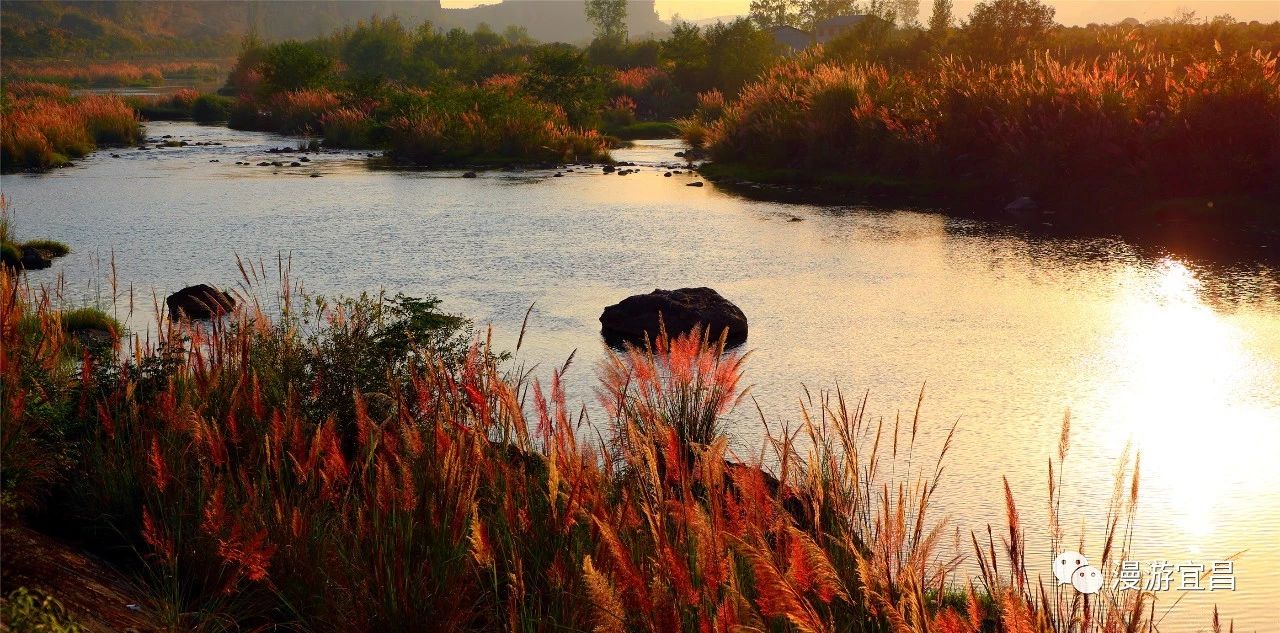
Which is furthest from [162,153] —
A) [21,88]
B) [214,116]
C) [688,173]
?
[21,88]

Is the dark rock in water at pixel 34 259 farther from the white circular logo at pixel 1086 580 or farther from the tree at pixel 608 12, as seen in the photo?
the tree at pixel 608 12

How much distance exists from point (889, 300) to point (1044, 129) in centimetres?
992

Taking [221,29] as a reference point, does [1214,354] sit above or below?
below

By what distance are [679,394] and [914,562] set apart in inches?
135

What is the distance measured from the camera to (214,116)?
4891cm

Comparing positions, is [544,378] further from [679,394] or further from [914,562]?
[914,562]

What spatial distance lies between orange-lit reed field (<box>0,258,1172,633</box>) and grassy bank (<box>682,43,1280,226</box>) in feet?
48.6

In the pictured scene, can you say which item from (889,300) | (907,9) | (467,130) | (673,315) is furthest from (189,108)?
(907,9)

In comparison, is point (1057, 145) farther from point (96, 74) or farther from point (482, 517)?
point (96, 74)

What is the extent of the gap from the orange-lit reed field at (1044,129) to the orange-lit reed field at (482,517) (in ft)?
48.9

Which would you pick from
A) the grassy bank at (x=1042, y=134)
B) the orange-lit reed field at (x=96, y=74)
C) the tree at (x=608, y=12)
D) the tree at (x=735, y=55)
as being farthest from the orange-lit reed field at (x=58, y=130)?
the tree at (x=608, y=12)

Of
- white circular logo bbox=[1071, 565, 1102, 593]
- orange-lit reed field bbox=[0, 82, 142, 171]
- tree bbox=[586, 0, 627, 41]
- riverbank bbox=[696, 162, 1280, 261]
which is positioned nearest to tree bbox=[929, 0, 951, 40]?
riverbank bbox=[696, 162, 1280, 261]

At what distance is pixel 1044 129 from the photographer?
20.7m

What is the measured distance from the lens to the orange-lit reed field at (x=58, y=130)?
27.9 metres
